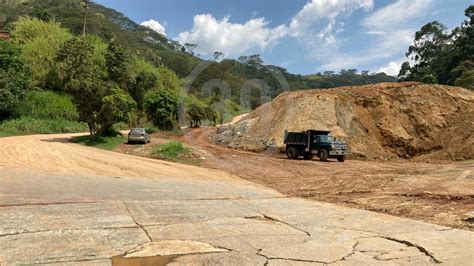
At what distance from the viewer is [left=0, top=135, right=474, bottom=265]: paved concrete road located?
6.79 meters

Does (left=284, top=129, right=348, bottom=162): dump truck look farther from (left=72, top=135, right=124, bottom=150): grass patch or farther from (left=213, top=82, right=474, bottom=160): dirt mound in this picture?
(left=72, top=135, right=124, bottom=150): grass patch

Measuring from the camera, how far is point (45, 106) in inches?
1766

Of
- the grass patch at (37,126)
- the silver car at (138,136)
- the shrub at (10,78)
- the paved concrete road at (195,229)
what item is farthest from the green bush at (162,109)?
the paved concrete road at (195,229)

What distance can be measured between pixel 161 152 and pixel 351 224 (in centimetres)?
1985

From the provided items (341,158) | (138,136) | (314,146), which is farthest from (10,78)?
(341,158)

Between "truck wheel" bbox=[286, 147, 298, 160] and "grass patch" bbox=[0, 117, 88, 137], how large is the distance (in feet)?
83.1

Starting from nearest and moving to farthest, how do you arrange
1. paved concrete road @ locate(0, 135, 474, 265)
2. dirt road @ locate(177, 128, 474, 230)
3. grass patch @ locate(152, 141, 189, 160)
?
paved concrete road @ locate(0, 135, 474, 265) → dirt road @ locate(177, 128, 474, 230) → grass patch @ locate(152, 141, 189, 160)

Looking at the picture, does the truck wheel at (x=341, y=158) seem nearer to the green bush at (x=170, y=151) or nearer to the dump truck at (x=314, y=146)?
the dump truck at (x=314, y=146)

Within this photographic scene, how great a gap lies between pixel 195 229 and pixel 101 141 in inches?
1029

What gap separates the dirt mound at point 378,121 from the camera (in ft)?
109

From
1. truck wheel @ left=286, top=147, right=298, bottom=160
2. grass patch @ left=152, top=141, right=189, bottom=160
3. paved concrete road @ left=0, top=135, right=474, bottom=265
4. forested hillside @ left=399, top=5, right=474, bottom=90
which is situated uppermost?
forested hillside @ left=399, top=5, right=474, bottom=90

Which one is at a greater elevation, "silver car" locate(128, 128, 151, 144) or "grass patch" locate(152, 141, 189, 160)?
"silver car" locate(128, 128, 151, 144)

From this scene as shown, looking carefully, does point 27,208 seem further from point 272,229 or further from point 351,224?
point 351,224

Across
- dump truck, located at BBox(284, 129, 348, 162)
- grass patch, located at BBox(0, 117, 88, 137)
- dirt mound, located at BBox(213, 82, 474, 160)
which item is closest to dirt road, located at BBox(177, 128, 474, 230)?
dump truck, located at BBox(284, 129, 348, 162)
